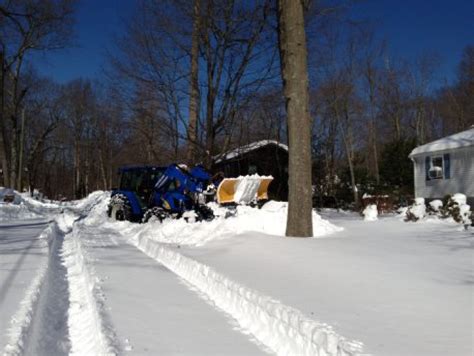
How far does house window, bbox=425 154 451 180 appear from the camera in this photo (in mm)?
25686

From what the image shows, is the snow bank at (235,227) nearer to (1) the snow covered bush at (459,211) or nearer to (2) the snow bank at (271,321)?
(1) the snow covered bush at (459,211)

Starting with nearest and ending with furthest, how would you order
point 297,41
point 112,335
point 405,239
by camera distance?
point 112,335
point 405,239
point 297,41

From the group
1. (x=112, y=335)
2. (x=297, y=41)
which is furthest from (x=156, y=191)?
(x=112, y=335)

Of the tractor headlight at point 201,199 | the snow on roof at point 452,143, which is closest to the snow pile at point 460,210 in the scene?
→ the tractor headlight at point 201,199

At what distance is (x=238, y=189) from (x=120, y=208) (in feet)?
18.0

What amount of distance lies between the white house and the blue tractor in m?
14.3

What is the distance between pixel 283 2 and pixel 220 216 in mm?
5978

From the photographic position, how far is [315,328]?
466 centimetres

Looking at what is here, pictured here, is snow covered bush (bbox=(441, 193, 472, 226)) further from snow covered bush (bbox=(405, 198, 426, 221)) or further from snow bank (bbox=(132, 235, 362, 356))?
snow bank (bbox=(132, 235, 362, 356))

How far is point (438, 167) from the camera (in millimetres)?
26406

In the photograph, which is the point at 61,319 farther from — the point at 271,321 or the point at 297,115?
the point at 297,115

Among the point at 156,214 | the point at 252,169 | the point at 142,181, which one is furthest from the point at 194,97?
the point at 252,169

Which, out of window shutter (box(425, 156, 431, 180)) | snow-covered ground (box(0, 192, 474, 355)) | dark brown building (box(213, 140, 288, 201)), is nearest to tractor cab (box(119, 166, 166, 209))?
snow-covered ground (box(0, 192, 474, 355))

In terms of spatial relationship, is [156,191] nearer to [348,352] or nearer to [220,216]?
[220,216]
